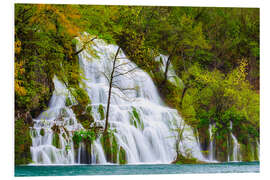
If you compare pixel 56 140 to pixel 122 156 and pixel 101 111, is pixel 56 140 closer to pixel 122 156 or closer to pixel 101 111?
pixel 101 111

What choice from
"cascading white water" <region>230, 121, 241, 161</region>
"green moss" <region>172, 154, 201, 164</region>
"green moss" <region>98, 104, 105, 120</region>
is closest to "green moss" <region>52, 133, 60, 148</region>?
"green moss" <region>98, 104, 105, 120</region>

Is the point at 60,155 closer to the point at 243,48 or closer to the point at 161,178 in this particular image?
the point at 161,178

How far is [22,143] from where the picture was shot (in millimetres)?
6969

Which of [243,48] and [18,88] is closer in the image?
[18,88]

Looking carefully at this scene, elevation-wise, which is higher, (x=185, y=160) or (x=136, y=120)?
(x=136, y=120)

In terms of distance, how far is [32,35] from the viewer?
285 inches

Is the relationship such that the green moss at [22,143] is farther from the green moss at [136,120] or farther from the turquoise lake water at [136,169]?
the green moss at [136,120]

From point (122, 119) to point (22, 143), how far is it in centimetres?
174

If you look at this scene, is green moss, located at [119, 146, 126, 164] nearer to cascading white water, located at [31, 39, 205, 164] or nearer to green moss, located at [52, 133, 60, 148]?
cascading white water, located at [31, 39, 205, 164]

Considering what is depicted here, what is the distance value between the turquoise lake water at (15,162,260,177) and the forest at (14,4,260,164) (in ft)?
0.58

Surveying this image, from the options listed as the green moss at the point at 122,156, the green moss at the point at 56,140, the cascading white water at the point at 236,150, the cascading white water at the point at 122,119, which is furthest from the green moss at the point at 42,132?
the cascading white water at the point at 236,150

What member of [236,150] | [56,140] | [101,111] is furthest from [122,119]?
[236,150]

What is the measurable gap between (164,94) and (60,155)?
232 centimetres
